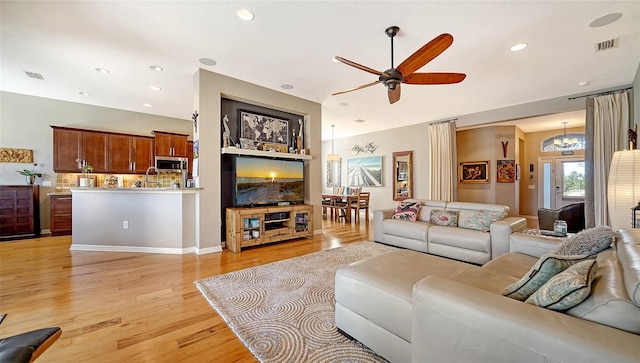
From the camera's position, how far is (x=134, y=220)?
3980 mm

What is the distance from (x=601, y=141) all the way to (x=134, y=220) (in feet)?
27.0

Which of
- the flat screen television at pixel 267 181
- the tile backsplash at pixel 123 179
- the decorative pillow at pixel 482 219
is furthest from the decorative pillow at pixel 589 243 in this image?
the tile backsplash at pixel 123 179

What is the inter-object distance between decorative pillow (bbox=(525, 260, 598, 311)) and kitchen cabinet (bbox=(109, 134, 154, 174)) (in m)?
7.48

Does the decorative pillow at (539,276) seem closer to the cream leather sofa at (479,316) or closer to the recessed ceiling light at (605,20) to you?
the cream leather sofa at (479,316)

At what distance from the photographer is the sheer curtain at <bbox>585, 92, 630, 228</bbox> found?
4.20 metres

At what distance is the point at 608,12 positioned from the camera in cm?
245

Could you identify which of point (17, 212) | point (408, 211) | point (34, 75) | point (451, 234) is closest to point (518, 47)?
point (451, 234)

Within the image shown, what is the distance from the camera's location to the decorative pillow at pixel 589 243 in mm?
1578

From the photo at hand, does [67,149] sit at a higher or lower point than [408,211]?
higher

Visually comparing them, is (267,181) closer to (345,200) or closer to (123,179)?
(345,200)

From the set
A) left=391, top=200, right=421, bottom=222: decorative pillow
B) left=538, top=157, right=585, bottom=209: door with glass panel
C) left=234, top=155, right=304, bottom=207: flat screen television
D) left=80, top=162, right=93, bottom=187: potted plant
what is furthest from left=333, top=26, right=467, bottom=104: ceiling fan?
left=538, top=157, right=585, bottom=209: door with glass panel

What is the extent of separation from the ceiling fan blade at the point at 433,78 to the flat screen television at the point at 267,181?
8.94 ft

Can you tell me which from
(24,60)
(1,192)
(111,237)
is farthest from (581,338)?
(1,192)

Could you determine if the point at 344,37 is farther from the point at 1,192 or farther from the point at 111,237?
the point at 1,192
